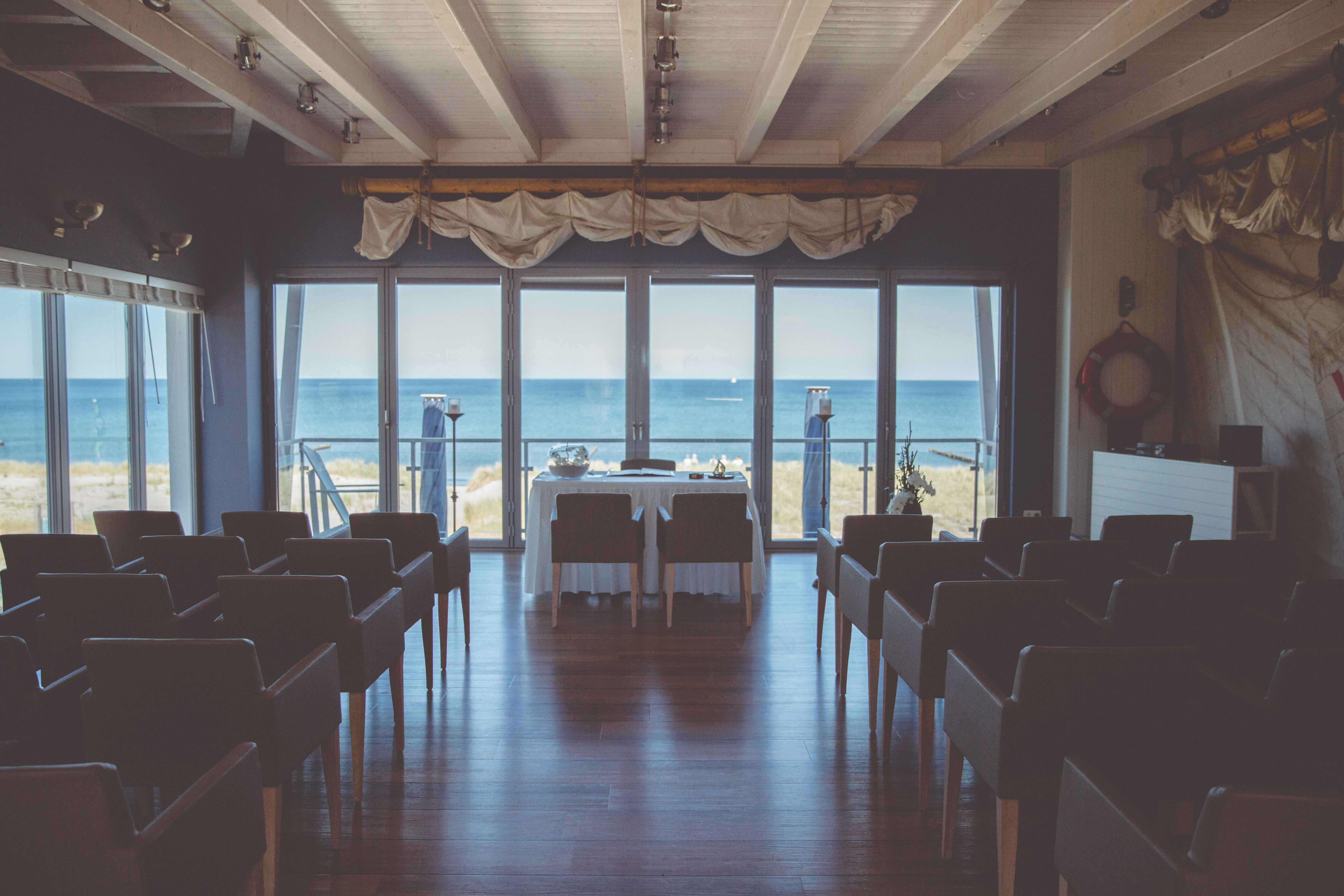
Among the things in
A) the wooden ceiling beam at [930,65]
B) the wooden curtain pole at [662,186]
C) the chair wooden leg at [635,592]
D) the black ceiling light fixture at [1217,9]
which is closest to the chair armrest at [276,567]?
the chair wooden leg at [635,592]

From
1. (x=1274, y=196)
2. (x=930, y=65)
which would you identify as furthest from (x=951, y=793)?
(x=1274, y=196)

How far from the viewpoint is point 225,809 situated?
5.00 ft

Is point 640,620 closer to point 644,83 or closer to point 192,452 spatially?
point 644,83

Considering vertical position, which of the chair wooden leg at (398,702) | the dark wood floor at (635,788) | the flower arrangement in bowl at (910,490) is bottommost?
the dark wood floor at (635,788)

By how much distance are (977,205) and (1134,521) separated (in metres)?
3.47

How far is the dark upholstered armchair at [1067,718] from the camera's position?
1.79 metres

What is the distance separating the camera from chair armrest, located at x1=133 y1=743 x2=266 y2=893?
1.35 metres

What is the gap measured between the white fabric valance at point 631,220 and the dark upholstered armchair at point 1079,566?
11.6ft

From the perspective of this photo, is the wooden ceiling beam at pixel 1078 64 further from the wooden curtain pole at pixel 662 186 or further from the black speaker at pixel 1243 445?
the black speaker at pixel 1243 445

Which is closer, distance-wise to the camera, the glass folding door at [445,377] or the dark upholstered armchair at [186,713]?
the dark upholstered armchair at [186,713]

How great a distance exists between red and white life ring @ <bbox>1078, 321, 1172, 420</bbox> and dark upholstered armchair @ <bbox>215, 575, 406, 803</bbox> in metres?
5.46

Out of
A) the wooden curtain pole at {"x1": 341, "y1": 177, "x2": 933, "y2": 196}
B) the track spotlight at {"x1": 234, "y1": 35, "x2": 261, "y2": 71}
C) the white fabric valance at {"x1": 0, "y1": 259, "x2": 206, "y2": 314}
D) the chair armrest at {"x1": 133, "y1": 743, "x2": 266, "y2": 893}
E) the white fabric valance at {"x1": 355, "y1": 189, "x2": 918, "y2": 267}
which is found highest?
the track spotlight at {"x1": 234, "y1": 35, "x2": 261, "y2": 71}

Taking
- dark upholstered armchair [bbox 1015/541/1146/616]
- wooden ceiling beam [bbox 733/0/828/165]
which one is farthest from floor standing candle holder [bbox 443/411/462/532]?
dark upholstered armchair [bbox 1015/541/1146/616]

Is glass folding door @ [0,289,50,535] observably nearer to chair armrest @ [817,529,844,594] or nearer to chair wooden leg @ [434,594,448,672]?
chair wooden leg @ [434,594,448,672]
